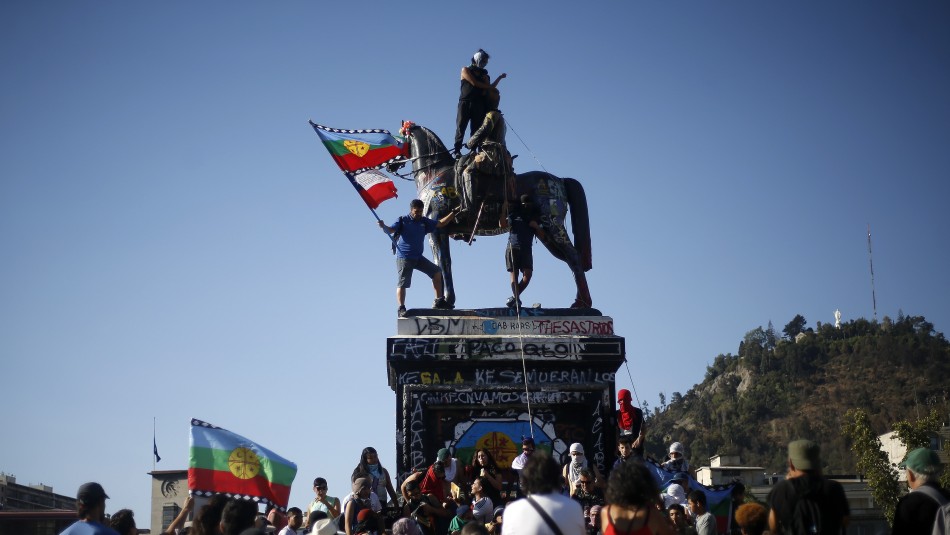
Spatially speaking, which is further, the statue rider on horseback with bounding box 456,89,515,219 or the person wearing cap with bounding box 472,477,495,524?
the statue rider on horseback with bounding box 456,89,515,219

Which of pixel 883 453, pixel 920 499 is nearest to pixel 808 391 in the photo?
pixel 883 453

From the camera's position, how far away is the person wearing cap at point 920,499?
35.5ft

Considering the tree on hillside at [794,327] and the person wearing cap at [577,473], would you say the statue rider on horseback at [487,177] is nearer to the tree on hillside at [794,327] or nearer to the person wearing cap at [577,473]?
the person wearing cap at [577,473]

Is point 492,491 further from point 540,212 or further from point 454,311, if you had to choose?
point 540,212

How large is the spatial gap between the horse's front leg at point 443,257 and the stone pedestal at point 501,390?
1.10 metres

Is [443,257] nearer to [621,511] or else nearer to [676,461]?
[676,461]

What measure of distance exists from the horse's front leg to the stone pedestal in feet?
3.62

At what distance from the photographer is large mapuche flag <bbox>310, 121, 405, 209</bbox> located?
86.1 feet

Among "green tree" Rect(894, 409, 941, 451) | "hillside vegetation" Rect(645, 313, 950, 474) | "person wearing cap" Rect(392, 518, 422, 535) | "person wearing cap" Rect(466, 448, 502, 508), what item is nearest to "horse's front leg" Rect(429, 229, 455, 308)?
"person wearing cap" Rect(466, 448, 502, 508)

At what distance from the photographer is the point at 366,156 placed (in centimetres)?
2667

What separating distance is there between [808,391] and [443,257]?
14332cm

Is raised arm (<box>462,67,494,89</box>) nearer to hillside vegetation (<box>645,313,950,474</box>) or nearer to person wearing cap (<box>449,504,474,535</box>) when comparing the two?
person wearing cap (<box>449,504,474,535</box>)

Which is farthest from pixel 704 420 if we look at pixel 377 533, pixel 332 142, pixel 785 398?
pixel 377 533

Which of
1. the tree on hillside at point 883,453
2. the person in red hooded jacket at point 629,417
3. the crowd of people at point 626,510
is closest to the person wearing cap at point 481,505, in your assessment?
the crowd of people at point 626,510
